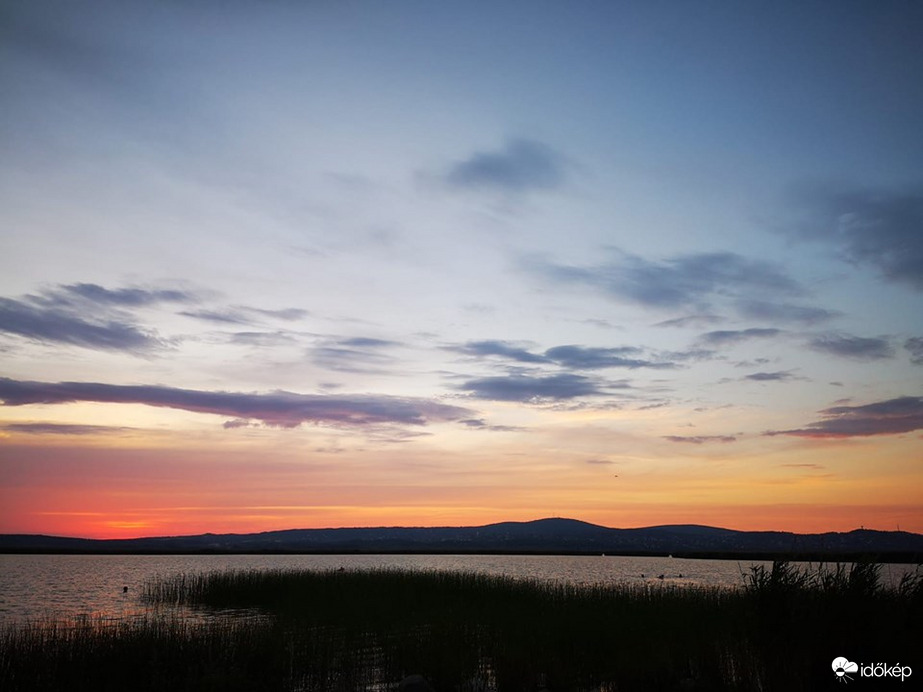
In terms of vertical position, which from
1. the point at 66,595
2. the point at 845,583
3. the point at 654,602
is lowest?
the point at 66,595

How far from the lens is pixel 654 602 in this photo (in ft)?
92.6

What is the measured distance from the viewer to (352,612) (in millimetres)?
28969

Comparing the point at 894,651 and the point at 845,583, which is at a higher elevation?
the point at 845,583

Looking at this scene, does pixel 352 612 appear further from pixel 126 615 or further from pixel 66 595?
pixel 66 595

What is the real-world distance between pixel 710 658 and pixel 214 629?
13564 mm

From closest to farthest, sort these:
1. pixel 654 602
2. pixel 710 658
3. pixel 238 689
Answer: pixel 238 689 → pixel 710 658 → pixel 654 602

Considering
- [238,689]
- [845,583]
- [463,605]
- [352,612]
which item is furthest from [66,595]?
[845,583]

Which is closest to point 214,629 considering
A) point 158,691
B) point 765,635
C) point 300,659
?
point 300,659

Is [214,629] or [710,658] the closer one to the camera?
[710,658]

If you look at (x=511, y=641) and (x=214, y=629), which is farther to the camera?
(x=511, y=641)

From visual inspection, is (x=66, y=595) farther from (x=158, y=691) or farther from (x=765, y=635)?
(x=765, y=635)

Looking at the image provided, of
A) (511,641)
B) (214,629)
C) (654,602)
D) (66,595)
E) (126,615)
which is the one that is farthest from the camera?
(66,595)

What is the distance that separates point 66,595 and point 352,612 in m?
26.1

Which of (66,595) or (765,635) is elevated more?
(765,635)
